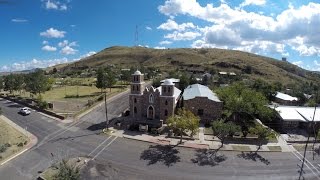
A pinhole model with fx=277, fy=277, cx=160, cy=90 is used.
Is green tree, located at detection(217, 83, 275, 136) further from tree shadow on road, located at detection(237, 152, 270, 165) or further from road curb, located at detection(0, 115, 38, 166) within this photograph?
road curb, located at detection(0, 115, 38, 166)

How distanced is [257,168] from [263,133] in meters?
9.53

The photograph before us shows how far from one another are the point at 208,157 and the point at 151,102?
21.1 m

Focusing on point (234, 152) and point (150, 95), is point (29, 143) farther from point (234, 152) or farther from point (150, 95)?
point (234, 152)

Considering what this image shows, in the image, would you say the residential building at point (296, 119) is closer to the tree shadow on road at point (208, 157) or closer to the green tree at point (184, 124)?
the tree shadow on road at point (208, 157)

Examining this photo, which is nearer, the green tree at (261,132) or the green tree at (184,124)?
the green tree at (184,124)

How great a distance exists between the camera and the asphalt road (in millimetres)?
39594

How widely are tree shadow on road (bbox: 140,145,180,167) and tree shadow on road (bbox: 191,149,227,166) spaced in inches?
132

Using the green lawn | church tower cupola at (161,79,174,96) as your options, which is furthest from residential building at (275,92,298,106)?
the green lawn

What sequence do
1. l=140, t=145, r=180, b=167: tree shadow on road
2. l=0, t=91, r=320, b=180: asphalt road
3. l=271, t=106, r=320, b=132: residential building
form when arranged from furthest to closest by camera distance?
1. l=271, t=106, r=320, b=132: residential building
2. l=140, t=145, r=180, b=167: tree shadow on road
3. l=0, t=91, r=320, b=180: asphalt road

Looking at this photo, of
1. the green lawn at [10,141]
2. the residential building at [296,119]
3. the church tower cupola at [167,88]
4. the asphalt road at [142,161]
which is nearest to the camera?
the asphalt road at [142,161]

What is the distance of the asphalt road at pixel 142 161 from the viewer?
3959cm

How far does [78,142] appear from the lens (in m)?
51.7

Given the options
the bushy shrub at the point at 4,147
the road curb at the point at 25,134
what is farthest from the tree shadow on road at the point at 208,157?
the bushy shrub at the point at 4,147

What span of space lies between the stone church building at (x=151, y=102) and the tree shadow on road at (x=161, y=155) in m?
10.5
